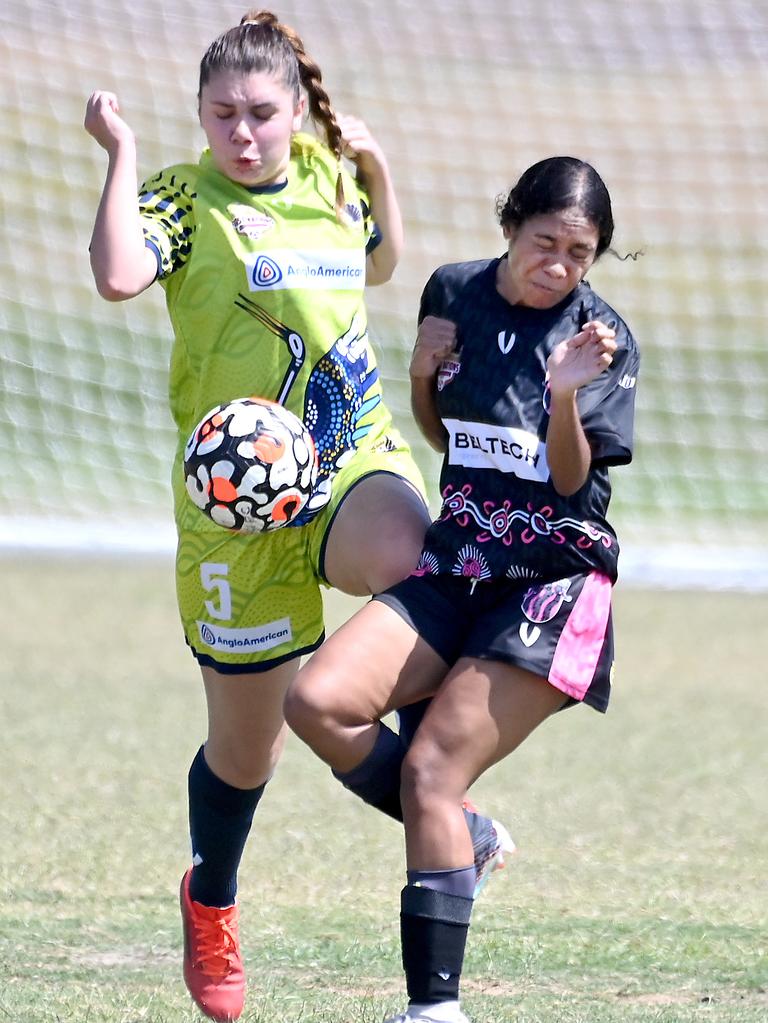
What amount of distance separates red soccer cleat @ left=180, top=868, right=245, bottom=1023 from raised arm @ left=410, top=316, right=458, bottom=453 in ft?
4.27

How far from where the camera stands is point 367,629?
11.0 feet

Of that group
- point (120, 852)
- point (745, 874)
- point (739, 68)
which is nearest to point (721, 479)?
point (739, 68)

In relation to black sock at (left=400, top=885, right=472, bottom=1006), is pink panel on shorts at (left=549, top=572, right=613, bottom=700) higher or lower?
higher

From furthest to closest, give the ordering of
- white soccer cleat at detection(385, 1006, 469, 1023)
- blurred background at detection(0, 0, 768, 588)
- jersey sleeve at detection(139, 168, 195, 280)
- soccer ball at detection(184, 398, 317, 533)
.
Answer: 1. blurred background at detection(0, 0, 768, 588)
2. jersey sleeve at detection(139, 168, 195, 280)
3. soccer ball at detection(184, 398, 317, 533)
4. white soccer cleat at detection(385, 1006, 469, 1023)

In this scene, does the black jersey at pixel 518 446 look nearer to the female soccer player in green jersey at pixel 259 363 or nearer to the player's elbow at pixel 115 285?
the female soccer player in green jersey at pixel 259 363

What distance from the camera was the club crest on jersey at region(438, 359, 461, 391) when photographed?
349 cm

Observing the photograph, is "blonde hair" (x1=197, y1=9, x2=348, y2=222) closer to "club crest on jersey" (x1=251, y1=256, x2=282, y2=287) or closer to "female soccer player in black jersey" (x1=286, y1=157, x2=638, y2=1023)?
"club crest on jersey" (x1=251, y1=256, x2=282, y2=287)

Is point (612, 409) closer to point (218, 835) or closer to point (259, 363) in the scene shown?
point (259, 363)

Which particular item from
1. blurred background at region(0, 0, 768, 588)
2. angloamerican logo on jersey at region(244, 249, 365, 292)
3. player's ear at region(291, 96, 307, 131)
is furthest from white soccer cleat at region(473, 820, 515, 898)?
blurred background at region(0, 0, 768, 588)

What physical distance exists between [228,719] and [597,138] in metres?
7.29

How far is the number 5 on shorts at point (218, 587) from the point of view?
3.92m

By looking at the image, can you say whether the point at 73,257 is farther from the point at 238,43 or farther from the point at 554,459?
the point at 554,459

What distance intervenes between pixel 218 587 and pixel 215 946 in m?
0.85

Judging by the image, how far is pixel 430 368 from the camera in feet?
11.5
